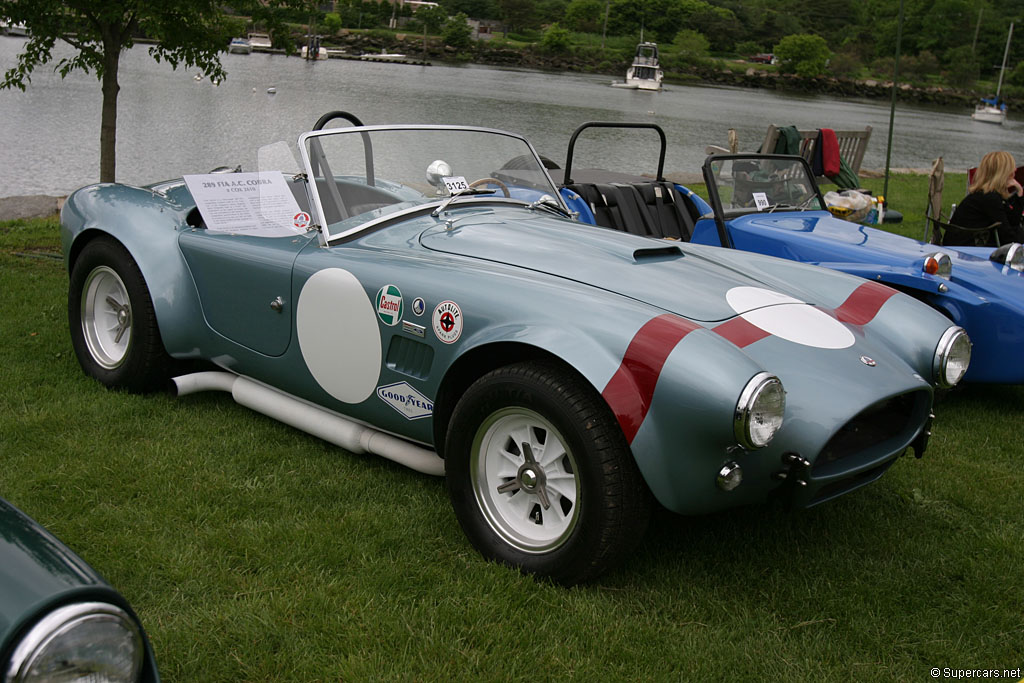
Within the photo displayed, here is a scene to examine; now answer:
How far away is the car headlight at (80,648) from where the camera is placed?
1458 millimetres

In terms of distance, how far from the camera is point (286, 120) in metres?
Answer: 23.8

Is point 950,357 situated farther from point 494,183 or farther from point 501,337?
point 494,183

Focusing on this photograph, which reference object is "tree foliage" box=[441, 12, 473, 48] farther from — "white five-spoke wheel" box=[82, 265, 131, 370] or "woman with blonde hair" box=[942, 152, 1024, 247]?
"white five-spoke wheel" box=[82, 265, 131, 370]

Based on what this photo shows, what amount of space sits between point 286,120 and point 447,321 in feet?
73.2

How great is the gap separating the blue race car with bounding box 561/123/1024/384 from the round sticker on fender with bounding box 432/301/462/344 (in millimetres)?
2972


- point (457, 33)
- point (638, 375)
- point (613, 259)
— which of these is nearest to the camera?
point (638, 375)

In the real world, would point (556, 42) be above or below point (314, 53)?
above

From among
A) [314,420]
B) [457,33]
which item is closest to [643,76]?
[457,33]

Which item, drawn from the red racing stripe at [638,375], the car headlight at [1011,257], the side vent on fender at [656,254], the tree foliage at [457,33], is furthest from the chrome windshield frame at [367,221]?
the tree foliage at [457,33]

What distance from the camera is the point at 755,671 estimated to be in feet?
8.43

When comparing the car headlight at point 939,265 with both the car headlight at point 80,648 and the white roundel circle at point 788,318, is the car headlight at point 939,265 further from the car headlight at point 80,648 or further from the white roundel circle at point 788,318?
the car headlight at point 80,648

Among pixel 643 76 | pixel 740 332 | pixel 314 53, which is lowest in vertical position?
pixel 740 332

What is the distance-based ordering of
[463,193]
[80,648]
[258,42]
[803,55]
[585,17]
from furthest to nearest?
[585,17] < [803,55] < [258,42] < [463,193] < [80,648]

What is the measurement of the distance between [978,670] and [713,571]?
86 cm
